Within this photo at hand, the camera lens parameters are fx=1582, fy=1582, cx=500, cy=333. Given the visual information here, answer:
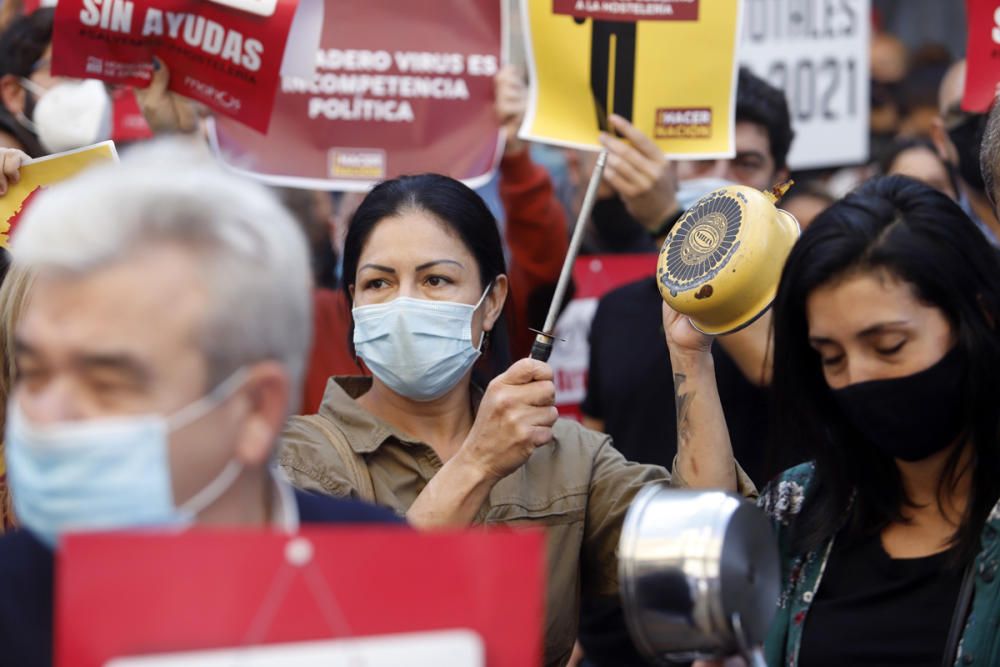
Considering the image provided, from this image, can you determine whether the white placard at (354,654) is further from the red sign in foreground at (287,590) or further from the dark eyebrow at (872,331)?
the dark eyebrow at (872,331)

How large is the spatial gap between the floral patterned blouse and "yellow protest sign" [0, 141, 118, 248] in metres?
1.78

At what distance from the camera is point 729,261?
3.28m

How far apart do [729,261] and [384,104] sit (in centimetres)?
226

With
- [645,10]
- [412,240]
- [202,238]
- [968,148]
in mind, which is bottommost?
[968,148]

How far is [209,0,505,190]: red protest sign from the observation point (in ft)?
17.2

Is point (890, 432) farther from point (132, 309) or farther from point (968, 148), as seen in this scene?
point (968, 148)

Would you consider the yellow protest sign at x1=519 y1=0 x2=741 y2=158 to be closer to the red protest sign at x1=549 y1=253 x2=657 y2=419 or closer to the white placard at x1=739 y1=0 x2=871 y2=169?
the red protest sign at x1=549 y1=253 x2=657 y2=419

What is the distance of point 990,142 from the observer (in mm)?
3445

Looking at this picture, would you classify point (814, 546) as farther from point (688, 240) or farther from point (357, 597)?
point (357, 597)

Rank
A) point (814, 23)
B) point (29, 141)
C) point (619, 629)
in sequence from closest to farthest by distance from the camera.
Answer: point (619, 629)
point (29, 141)
point (814, 23)

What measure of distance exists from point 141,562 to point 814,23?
5.60 meters

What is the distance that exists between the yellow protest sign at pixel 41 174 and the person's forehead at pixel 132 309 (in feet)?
6.34

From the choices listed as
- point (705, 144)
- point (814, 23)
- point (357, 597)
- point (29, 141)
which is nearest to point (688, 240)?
point (705, 144)

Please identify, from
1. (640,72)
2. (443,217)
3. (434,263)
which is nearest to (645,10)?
(640,72)
